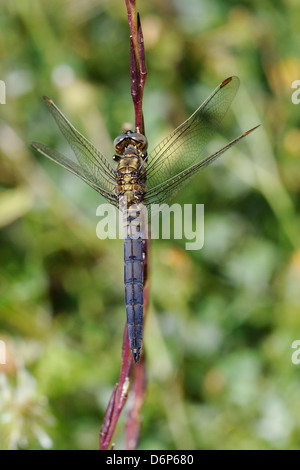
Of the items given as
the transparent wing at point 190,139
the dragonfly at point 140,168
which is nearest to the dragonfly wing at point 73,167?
the dragonfly at point 140,168

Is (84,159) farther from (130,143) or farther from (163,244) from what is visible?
(163,244)

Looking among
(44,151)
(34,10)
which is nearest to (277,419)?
(44,151)

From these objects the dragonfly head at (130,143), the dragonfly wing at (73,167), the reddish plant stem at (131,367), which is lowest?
the reddish plant stem at (131,367)

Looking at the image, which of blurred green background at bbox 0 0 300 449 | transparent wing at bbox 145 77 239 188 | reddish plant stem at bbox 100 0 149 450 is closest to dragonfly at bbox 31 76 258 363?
transparent wing at bbox 145 77 239 188

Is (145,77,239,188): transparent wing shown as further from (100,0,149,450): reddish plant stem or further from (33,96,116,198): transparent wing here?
(100,0,149,450): reddish plant stem

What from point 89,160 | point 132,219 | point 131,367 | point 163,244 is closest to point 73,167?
point 89,160

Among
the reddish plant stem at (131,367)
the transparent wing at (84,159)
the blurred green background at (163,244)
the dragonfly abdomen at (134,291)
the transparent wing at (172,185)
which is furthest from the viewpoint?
the blurred green background at (163,244)

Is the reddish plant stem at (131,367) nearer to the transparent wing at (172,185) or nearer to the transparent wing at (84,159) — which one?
the transparent wing at (172,185)
